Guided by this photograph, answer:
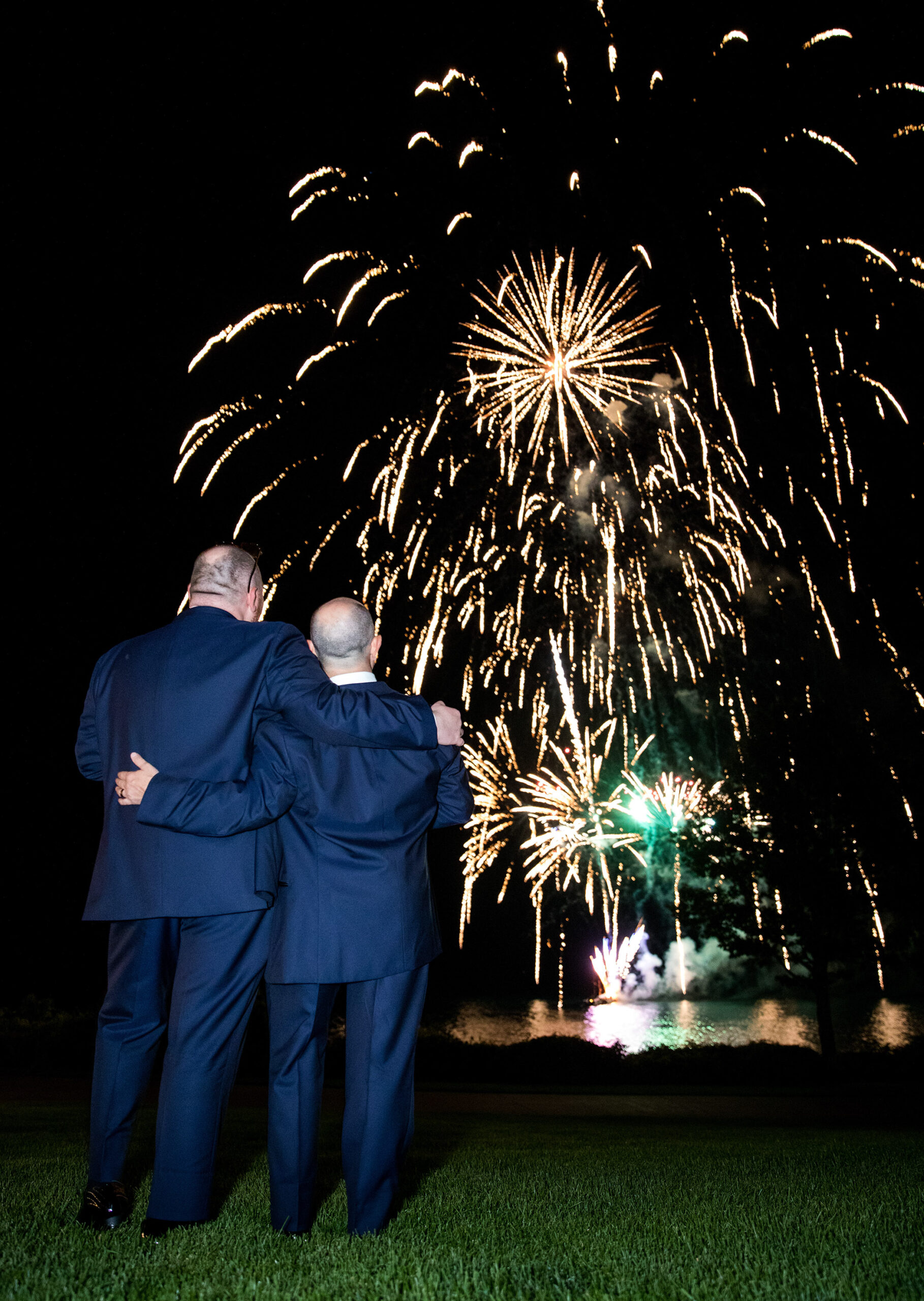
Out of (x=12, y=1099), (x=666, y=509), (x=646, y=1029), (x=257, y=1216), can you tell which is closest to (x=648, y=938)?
(x=646, y=1029)

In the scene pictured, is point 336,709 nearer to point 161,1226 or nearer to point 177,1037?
point 177,1037

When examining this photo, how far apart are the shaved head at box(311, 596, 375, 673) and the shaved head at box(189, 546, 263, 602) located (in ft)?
0.89

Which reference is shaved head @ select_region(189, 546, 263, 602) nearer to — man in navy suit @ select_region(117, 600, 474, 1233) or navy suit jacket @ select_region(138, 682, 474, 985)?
man in navy suit @ select_region(117, 600, 474, 1233)

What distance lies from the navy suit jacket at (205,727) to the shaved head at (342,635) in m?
0.13

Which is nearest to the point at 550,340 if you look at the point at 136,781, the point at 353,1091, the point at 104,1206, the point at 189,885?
the point at 136,781

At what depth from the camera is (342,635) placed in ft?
11.5

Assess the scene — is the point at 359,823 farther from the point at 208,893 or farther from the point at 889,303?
the point at 889,303

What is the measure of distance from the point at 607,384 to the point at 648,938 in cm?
5892

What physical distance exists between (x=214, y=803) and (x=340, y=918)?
0.54 m

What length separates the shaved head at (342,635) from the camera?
3518 millimetres

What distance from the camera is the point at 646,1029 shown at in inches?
1623

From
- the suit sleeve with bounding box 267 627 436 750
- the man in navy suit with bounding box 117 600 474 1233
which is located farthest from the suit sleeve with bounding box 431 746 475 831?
the suit sleeve with bounding box 267 627 436 750

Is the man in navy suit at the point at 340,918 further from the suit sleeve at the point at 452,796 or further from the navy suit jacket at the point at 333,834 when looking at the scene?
the suit sleeve at the point at 452,796

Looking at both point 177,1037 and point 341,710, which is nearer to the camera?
point 177,1037
